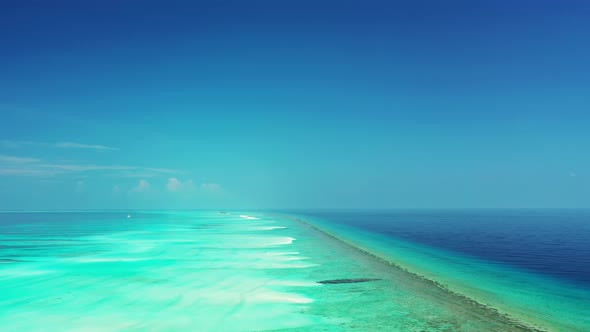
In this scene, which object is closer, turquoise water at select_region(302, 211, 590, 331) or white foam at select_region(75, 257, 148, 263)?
turquoise water at select_region(302, 211, 590, 331)

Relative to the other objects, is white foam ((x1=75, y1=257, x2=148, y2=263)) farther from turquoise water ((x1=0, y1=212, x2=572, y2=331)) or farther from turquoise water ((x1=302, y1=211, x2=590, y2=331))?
turquoise water ((x1=302, y1=211, x2=590, y2=331))


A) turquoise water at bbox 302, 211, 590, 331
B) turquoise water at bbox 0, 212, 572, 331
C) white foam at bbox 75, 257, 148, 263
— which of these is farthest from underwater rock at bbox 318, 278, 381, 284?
white foam at bbox 75, 257, 148, 263

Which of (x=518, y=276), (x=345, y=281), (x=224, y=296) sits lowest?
(x=224, y=296)

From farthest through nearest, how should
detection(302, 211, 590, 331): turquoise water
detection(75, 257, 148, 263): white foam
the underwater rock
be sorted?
1. detection(75, 257, 148, 263): white foam
2. the underwater rock
3. detection(302, 211, 590, 331): turquoise water

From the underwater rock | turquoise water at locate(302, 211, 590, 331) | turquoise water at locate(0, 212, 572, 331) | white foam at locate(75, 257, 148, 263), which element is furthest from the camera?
white foam at locate(75, 257, 148, 263)

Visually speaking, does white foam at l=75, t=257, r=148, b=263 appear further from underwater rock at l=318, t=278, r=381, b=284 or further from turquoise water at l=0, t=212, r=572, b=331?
underwater rock at l=318, t=278, r=381, b=284

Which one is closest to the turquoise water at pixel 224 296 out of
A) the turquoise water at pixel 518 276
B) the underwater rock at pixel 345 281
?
the underwater rock at pixel 345 281

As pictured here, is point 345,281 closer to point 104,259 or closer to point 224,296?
point 224,296

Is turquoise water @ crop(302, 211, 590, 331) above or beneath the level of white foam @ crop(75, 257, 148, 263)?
beneath

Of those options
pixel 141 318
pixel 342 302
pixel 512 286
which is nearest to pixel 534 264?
pixel 512 286

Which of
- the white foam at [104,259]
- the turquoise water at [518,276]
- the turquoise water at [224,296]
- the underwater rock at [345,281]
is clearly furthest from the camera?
the white foam at [104,259]

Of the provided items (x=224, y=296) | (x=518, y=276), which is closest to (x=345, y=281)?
(x=224, y=296)

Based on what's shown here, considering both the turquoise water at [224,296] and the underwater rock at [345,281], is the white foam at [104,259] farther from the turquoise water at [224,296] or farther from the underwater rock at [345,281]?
the underwater rock at [345,281]
